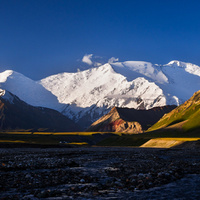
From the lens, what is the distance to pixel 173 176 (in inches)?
840

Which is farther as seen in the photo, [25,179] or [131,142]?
[131,142]

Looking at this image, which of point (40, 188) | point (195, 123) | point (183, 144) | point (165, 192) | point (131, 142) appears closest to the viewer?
point (165, 192)

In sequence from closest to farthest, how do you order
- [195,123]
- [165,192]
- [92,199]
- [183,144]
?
[92,199]
[165,192]
[183,144]
[195,123]

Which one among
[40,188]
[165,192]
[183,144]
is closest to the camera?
[165,192]

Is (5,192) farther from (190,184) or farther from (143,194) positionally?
(190,184)

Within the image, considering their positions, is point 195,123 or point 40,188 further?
point 195,123

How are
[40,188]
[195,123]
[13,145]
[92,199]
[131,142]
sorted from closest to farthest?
[92,199]
[40,188]
[13,145]
[131,142]
[195,123]

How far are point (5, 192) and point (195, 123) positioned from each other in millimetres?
186859

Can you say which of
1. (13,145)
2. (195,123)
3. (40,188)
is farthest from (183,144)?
(195,123)

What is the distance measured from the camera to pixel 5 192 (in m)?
17.1

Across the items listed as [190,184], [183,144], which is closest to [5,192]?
[190,184]

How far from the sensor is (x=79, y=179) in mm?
21719

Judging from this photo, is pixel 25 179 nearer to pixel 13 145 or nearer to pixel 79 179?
pixel 79 179

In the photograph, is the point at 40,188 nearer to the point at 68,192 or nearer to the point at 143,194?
the point at 68,192
